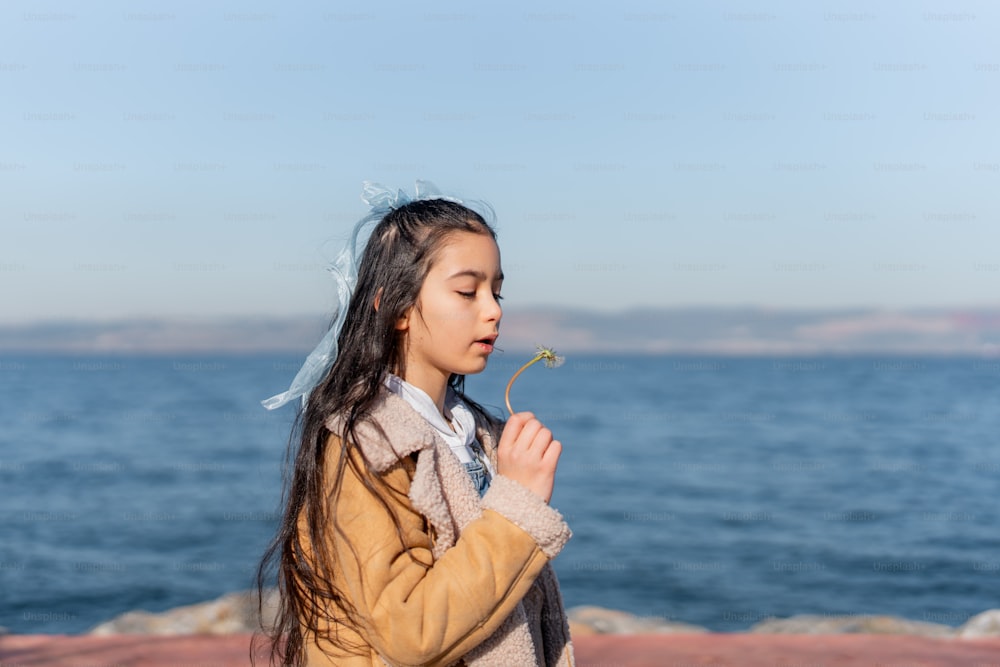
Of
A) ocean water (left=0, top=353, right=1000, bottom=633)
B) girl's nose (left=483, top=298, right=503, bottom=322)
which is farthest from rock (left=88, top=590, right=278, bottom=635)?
girl's nose (left=483, top=298, right=503, bottom=322)

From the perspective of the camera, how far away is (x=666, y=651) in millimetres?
4133

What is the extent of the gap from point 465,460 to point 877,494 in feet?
42.5

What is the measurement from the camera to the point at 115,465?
16719 millimetres

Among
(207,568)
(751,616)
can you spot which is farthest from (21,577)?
(751,616)

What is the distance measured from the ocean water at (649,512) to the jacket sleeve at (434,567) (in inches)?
20.2

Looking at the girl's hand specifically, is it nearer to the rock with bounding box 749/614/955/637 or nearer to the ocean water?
the ocean water

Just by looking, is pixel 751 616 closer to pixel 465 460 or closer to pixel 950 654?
pixel 950 654

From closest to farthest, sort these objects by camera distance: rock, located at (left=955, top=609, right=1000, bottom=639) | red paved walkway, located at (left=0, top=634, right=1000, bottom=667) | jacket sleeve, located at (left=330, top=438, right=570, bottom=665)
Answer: jacket sleeve, located at (left=330, top=438, right=570, bottom=665), red paved walkway, located at (left=0, top=634, right=1000, bottom=667), rock, located at (left=955, top=609, right=1000, bottom=639)

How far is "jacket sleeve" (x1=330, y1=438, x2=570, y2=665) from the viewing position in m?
1.36

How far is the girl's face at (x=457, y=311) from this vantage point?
1604 millimetres

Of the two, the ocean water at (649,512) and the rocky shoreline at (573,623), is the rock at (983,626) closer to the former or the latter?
the rocky shoreline at (573,623)

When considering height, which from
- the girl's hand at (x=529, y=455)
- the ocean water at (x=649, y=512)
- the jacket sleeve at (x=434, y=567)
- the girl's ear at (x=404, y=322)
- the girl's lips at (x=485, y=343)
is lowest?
the ocean water at (x=649, y=512)

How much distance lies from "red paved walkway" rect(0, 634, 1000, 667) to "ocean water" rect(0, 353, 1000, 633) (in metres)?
1.06

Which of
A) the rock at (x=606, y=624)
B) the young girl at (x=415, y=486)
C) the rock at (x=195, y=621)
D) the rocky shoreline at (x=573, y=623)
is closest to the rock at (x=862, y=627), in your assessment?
the rocky shoreline at (x=573, y=623)
